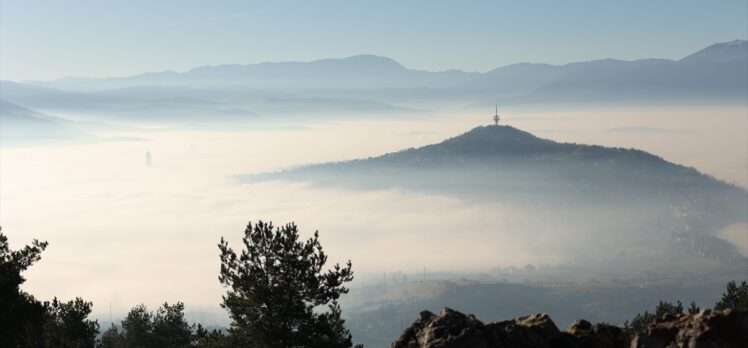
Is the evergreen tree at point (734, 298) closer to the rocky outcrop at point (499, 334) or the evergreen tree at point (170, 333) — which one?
the rocky outcrop at point (499, 334)

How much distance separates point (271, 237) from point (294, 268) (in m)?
2.56

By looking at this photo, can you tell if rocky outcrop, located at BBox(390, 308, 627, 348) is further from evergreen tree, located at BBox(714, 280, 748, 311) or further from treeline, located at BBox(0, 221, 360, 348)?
evergreen tree, located at BBox(714, 280, 748, 311)

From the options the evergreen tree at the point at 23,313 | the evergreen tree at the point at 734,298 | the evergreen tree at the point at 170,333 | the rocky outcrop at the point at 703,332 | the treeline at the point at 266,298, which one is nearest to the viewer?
the rocky outcrop at the point at 703,332

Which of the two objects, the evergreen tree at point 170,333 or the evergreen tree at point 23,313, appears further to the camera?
the evergreen tree at point 170,333

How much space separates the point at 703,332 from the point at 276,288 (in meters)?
28.0

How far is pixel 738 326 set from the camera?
25922 millimetres

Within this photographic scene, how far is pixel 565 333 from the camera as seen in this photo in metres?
29.7

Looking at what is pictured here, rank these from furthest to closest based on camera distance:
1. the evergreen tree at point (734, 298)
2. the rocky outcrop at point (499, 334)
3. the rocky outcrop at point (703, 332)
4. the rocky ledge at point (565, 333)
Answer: the evergreen tree at point (734, 298)
the rocky outcrop at point (499, 334)
the rocky ledge at point (565, 333)
the rocky outcrop at point (703, 332)

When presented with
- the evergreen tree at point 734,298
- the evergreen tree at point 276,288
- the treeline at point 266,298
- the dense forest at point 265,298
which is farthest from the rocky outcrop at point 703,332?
the evergreen tree at point 734,298

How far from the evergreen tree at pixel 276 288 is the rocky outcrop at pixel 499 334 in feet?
61.8

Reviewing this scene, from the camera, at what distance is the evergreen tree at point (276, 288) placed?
155 ft

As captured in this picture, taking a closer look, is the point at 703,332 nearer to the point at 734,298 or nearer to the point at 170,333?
the point at 170,333

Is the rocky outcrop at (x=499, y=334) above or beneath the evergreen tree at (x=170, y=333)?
above

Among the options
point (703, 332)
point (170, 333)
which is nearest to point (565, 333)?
point (703, 332)
